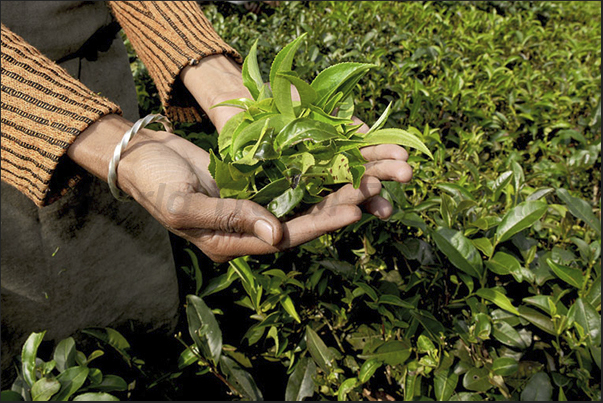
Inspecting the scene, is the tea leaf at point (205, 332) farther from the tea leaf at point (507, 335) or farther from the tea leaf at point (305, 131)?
the tea leaf at point (507, 335)

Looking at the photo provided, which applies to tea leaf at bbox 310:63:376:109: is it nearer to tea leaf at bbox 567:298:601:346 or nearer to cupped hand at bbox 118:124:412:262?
cupped hand at bbox 118:124:412:262

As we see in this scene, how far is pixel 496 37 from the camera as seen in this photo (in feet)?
10.2

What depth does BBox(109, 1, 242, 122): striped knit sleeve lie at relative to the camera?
4.72 feet

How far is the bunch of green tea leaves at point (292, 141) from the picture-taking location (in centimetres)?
98

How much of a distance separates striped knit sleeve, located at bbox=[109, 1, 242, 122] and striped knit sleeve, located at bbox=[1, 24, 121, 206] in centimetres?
32

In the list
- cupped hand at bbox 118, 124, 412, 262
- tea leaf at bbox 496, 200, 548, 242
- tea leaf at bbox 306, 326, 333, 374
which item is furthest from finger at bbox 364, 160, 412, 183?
tea leaf at bbox 306, 326, 333, 374

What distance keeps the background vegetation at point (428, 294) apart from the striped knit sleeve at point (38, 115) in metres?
0.48

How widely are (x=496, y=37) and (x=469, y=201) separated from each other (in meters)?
2.16

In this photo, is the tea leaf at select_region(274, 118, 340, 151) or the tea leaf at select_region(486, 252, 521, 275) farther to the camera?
the tea leaf at select_region(486, 252, 521, 275)

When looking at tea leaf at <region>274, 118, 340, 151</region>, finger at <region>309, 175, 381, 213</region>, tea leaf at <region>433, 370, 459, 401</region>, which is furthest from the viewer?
tea leaf at <region>433, 370, 459, 401</region>

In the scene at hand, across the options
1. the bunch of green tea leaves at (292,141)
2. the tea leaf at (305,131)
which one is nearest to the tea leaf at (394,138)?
the bunch of green tea leaves at (292,141)

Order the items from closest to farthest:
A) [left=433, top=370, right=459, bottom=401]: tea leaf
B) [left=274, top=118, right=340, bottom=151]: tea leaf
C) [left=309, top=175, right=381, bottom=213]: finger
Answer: [left=274, top=118, right=340, bottom=151]: tea leaf → [left=309, top=175, right=381, bottom=213]: finger → [left=433, top=370, right=459, bottom=401]: tea leaf

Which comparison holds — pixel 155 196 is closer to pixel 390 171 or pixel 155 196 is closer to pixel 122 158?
pixel 122 158

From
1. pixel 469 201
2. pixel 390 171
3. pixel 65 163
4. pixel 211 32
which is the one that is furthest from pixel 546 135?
pixel 65 163
